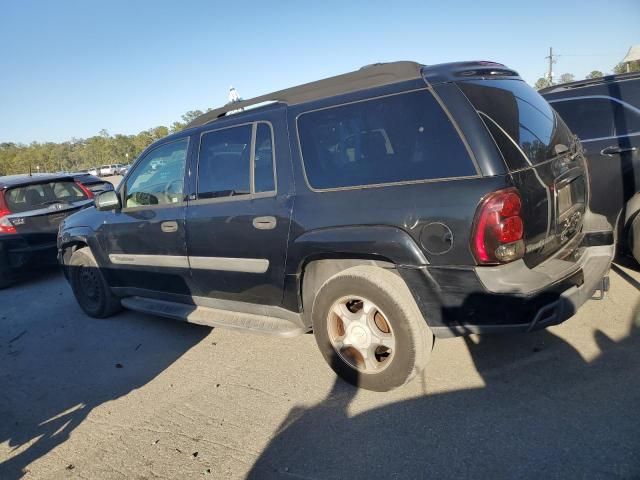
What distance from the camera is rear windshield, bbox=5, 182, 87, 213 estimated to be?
697 centimetres

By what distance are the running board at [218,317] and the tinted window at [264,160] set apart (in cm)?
101

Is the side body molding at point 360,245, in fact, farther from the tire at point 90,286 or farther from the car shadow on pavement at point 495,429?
the tire at point 90,286

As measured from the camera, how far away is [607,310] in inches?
146

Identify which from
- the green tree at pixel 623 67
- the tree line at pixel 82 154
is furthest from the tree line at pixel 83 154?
the green tree at pixel 623 67

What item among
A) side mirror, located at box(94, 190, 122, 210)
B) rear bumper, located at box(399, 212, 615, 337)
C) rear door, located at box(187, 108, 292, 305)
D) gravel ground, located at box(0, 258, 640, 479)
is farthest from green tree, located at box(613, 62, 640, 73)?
side mirror, located at box(94, 190, 122, 210)

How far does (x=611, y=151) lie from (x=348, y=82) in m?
2.87

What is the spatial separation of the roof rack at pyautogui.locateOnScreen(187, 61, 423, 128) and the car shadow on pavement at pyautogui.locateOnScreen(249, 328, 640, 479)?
2005mm

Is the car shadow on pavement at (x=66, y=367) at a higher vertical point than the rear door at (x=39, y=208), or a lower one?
lower

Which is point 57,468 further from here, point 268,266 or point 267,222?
point 267,222

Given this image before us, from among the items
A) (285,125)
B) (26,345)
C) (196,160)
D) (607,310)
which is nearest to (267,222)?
(285,125)

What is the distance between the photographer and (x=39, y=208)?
23.4ft

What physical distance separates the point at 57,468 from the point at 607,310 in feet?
13.4

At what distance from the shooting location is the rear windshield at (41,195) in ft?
22.9

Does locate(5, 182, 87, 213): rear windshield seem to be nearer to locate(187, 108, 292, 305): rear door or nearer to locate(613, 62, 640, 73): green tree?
locate(187, 108, 292, 305): rear door
